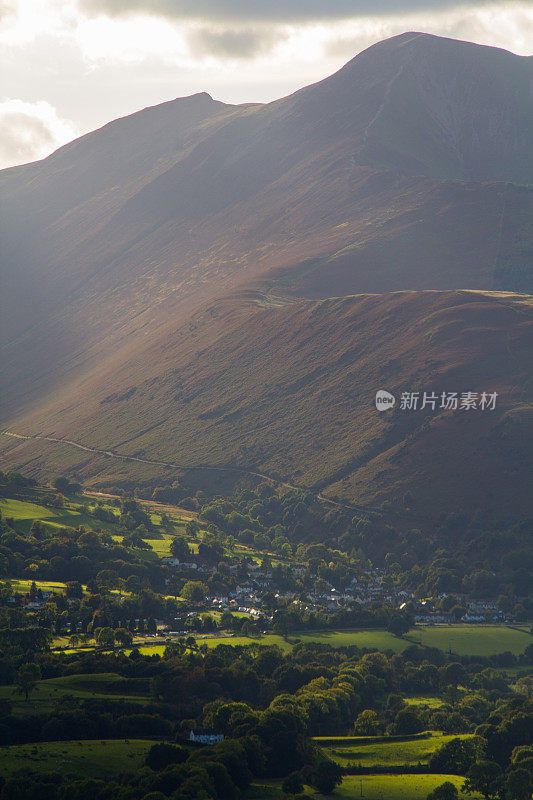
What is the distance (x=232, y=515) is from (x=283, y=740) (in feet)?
325

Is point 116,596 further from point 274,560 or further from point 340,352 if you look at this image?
point 340,352

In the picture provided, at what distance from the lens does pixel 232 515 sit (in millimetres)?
156000

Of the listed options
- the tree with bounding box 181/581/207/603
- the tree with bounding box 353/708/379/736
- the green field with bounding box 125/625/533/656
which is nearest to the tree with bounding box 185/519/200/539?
the tree with bounding box 181/581/207/603

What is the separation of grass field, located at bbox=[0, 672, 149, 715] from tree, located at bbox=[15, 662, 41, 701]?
394mm

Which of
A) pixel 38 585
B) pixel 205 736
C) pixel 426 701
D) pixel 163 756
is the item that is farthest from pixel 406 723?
pixel 38 585

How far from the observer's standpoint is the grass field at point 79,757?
50.7 metres

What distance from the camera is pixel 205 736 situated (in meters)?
59.0

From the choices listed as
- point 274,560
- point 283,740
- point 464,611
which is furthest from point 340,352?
point 283,740

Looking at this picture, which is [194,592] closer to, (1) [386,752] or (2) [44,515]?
(2) [44,515]

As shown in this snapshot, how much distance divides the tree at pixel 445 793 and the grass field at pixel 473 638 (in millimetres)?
44911
